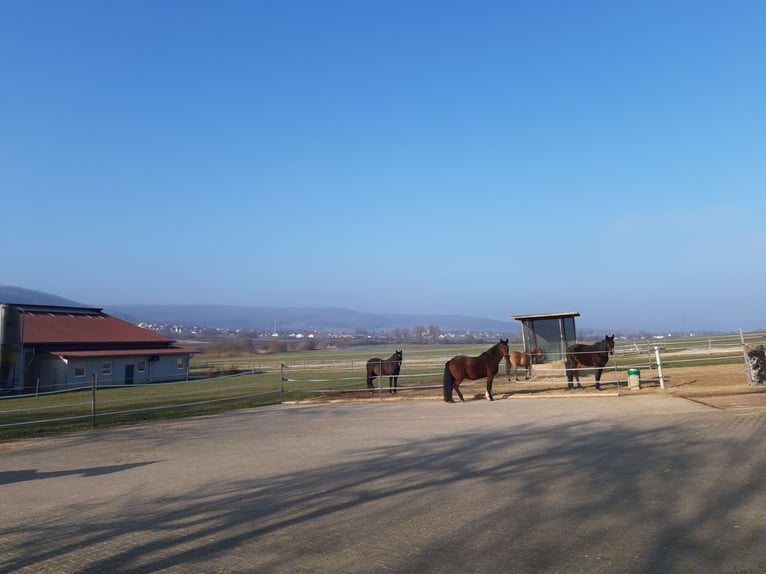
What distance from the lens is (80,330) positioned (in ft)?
154

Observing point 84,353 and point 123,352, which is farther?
point 123,352

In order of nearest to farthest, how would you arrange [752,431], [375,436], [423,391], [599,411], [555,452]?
[555,452] → [752,431] → [375,436] → [599,411] → [423,391]

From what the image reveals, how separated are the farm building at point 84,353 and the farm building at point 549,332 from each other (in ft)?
85.6

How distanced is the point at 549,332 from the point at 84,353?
33525 mm

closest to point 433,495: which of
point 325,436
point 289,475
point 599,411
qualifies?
point 289,475

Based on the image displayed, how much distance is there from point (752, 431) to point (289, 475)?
25.0ft

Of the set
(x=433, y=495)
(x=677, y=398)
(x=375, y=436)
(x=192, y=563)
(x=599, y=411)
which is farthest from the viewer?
(x=677, y=398)

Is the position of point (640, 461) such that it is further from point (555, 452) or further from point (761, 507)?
point (761, 507)

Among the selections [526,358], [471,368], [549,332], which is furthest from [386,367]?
[549,332]

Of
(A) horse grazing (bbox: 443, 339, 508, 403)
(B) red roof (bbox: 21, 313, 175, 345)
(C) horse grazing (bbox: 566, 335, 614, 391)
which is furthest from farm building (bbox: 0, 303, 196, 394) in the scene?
(C) horse grazing (bbox: 566, 335, 614, 391)

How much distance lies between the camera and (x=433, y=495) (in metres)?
6.71

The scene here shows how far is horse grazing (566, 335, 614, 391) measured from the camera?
18.8 m

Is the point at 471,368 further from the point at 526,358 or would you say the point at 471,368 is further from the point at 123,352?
the point at 123,352

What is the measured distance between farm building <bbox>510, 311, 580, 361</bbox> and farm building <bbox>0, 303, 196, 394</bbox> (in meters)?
26.1
